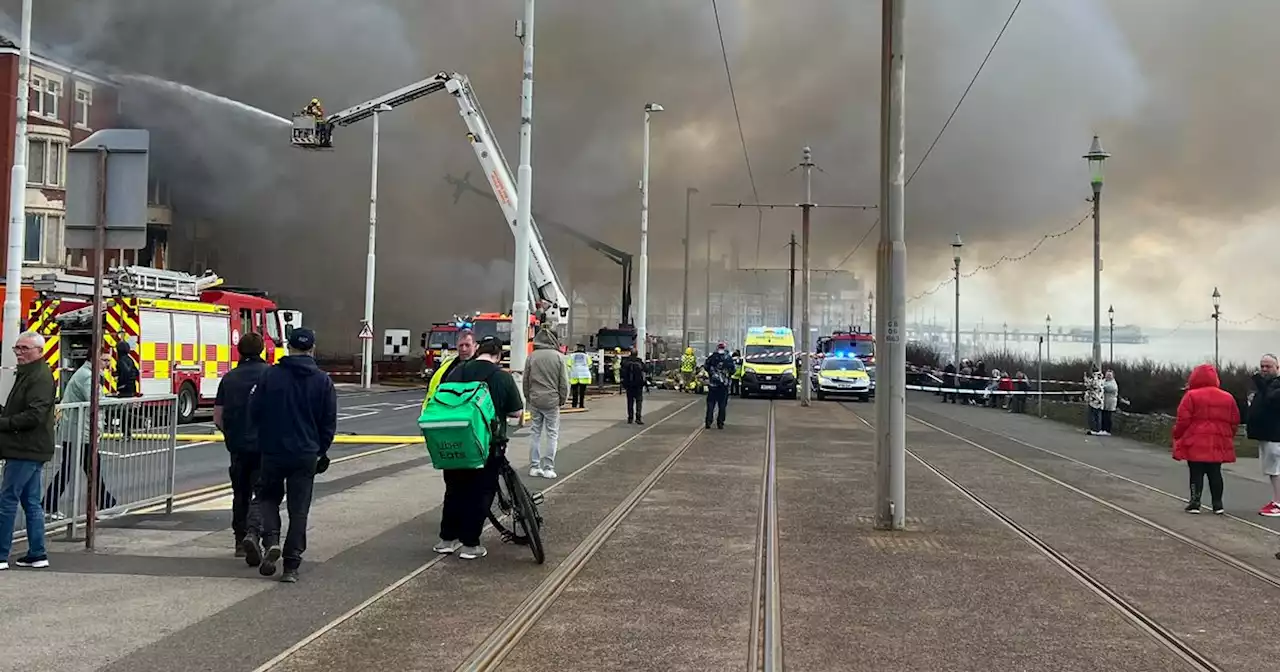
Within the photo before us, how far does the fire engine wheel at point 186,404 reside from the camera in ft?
71.3

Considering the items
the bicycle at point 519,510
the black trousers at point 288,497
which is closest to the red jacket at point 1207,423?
the bicycle at point 519,510

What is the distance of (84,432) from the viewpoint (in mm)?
8633

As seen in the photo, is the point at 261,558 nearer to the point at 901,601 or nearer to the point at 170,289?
the point at 901,601

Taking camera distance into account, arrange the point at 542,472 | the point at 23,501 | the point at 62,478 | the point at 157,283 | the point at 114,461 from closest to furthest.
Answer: the point at 23,501 → the point at 62,478 → the point at 114,461 → the point at 542,472 → the point at 157,283

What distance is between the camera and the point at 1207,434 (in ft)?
36.6

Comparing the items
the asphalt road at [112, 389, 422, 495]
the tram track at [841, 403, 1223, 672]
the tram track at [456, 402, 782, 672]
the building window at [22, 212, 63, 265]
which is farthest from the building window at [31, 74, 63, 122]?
the tram track at [841, 403, 1223, 672]

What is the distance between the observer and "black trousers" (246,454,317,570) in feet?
23.7

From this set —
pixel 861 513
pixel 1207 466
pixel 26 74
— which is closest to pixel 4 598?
pixel 861 513

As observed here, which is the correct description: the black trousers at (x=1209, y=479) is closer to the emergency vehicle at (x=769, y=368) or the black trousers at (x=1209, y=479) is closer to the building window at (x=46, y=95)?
the emergency vehicle at (x=769, y=368)

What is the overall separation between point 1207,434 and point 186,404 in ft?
60.7

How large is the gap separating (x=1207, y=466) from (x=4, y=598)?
428 inches

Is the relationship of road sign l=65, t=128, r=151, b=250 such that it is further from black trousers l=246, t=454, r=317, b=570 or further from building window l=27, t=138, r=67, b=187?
building window l=27, t=138, r=67, b=187

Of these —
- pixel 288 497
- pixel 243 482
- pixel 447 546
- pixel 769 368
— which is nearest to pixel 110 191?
pixel 243 482

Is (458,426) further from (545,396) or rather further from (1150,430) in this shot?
(1150,430)
